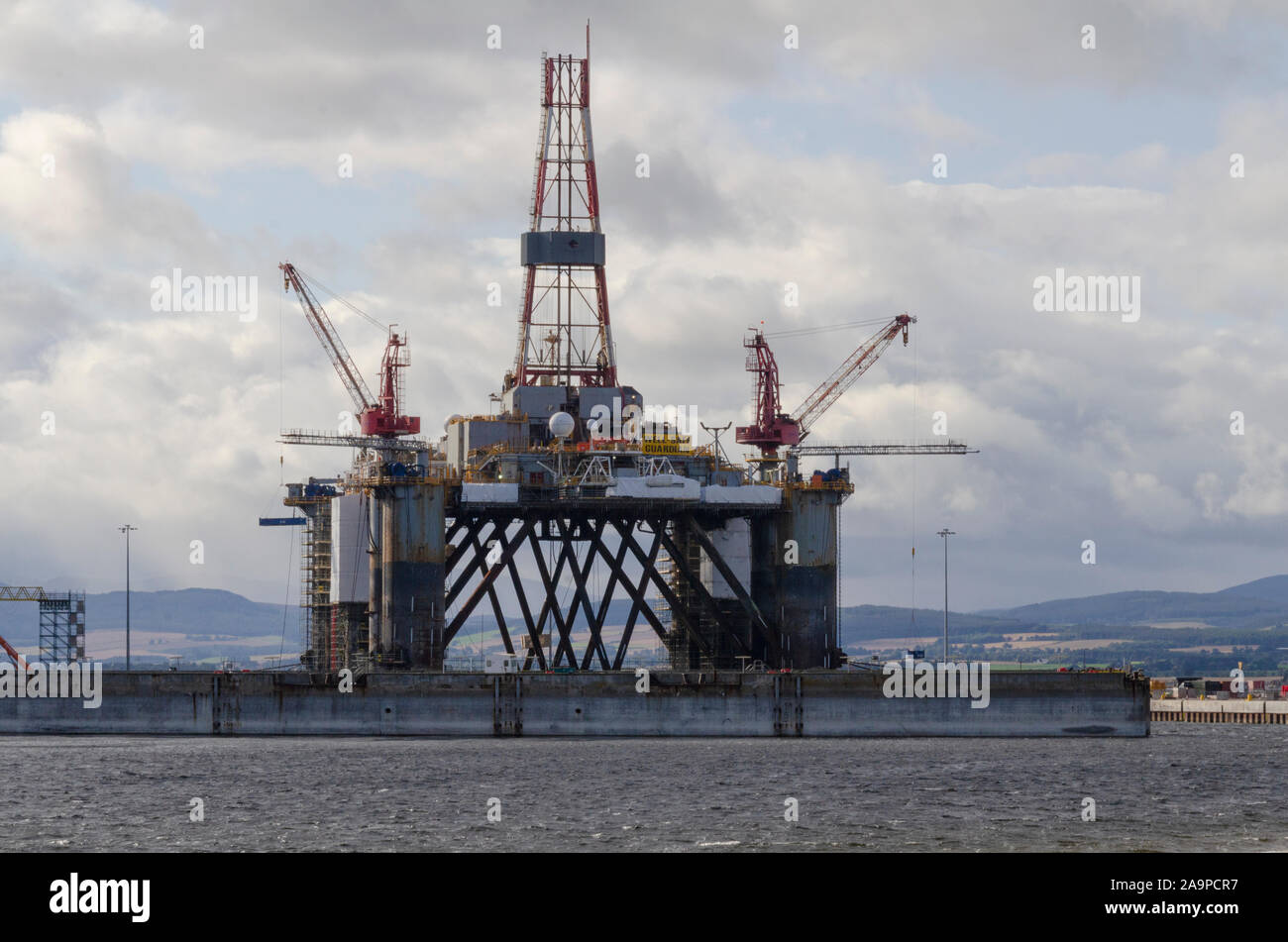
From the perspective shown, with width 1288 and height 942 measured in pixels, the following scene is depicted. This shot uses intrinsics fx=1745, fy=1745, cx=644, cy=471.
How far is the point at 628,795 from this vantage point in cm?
7794

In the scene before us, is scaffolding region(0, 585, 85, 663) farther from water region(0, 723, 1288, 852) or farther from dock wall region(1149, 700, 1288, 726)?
dock wall region(1149, 700, 1288, 726)

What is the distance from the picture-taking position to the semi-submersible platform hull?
379 ft

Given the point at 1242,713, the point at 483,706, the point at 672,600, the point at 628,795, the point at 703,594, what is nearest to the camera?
the point at 628,795

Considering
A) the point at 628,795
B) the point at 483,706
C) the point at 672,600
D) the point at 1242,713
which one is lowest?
the point at 1242,713

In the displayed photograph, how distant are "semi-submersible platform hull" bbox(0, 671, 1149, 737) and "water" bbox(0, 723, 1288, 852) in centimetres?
235

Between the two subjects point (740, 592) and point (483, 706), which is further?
point (740, 592)

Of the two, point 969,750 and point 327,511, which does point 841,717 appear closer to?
point 969,750

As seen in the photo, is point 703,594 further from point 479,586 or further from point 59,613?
point 59,613

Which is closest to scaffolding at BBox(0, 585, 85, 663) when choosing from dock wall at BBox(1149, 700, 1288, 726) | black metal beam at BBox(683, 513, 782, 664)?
black metal beam at BBox(683, 513, 782, 664)

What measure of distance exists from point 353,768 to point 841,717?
3868 cm

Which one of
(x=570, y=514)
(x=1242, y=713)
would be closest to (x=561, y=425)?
(x=570, y=514)

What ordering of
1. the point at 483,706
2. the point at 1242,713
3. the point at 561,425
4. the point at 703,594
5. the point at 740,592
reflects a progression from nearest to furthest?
the point at 483,706 < the point at 561,425 < the point at 740,592 < the point at 703,594 < the point at 1242,713

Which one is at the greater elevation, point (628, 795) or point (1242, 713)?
point (628, 795)

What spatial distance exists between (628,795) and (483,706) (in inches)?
1543
